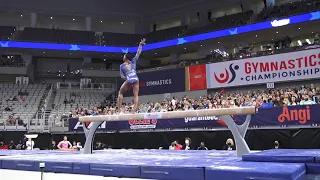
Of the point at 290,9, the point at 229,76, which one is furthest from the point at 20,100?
the point at 290,9

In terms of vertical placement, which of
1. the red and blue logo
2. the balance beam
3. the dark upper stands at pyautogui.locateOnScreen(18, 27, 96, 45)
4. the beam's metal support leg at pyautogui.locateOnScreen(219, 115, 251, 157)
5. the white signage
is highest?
the dark upper stands at pyautogui.locateOnScreen(18, 27, 96, 45)

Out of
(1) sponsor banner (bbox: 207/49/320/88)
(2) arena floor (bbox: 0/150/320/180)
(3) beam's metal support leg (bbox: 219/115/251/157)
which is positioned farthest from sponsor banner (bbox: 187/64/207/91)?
(2) arena floor (bbox: 0/150/320/180)

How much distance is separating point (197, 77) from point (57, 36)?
16.1m

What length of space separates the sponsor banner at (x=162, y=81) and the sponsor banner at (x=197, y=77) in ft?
2.09

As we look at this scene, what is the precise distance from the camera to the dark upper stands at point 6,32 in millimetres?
30352

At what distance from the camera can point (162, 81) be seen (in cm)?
2503

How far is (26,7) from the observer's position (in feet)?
107

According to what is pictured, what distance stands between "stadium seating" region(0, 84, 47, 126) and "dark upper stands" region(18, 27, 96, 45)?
4620 mm

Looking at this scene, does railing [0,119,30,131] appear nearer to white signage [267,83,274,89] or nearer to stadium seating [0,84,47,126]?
stadium seating [0,84,47,126]

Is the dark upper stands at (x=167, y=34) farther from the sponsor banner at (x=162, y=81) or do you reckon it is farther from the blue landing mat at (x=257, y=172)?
the blue landing mat at (x=257, y=172)

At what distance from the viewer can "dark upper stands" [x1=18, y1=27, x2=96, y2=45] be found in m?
30.9

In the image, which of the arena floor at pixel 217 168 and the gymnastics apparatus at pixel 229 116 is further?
the gymnastics apparatus at pixel 229 116

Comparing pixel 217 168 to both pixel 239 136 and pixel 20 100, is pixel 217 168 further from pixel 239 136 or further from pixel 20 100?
pixel 20 100

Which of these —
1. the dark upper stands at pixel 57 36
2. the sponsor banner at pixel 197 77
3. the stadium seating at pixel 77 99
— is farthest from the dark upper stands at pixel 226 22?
the dark upper stands at pixel 57 36
